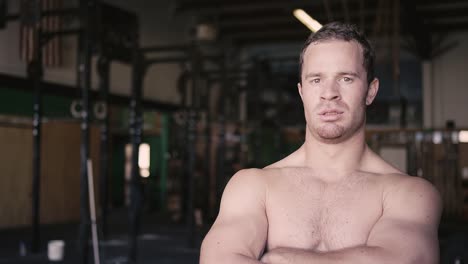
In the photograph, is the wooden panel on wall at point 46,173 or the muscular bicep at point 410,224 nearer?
the muscular bicep at point 410,224

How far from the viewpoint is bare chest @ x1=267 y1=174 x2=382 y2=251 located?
1.18 metres

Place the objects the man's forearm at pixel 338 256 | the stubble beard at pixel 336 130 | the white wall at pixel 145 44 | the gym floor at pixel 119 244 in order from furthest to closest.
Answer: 1. the white wall at pixel 145 44
2. the gym floor at pixel 119 244
3. the stubble beard at pixel 336 130
4. the man's forearm at pixel 338 256

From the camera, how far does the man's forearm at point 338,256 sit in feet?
3.55

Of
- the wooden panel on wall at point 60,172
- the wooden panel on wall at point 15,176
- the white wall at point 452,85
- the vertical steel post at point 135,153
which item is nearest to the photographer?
the vertical steel post at point 135,153

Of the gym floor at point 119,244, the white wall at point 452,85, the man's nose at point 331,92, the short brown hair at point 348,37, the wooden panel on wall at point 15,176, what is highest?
the white wall at point 452,85

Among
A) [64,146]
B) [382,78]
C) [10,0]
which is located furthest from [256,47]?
[10,0]

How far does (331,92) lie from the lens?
1154 millimetres

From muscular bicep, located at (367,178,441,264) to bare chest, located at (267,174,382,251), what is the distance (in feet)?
0.12

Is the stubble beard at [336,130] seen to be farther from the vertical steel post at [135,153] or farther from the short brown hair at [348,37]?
the vertical steel post at [135,153]

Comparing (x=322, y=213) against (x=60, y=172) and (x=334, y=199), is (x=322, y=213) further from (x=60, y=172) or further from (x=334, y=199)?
(x=60, y=172)

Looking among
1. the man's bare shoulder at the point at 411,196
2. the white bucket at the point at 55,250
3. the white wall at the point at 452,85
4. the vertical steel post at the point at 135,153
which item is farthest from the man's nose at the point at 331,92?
the white wall at the point at 452,85

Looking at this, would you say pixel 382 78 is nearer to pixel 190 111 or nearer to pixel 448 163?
pixel 448 163

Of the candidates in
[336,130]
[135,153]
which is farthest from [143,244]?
[336,130]

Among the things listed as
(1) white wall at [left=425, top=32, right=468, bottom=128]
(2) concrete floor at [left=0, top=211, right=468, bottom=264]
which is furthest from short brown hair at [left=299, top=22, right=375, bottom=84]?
(1) white wall at [left=425, top=32, right=468, bottom=128]
